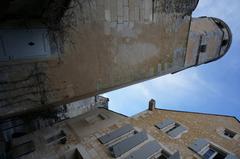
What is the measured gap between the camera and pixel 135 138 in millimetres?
7977

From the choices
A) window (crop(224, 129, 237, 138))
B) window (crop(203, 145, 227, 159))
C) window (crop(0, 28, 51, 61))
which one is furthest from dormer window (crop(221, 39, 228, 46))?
window (crop(0, 28, 51, 61))

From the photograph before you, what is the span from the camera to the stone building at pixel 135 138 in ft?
24.2

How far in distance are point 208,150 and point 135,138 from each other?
3491 mm

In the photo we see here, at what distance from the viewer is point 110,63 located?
4160 millimetres

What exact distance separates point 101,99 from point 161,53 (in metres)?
12.0

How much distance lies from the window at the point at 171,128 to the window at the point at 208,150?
851 mm

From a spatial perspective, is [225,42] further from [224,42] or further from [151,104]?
[151,104]

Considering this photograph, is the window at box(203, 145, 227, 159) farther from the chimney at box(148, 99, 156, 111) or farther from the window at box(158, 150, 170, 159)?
the chimney at box(148, 99, 156, 111)

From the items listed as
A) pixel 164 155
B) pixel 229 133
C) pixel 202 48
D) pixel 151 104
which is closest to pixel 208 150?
pixel 229 133

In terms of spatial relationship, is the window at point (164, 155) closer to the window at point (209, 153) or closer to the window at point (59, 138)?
the window at point (209, 153)

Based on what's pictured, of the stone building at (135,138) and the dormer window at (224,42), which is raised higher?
the dormer window at (224,42)

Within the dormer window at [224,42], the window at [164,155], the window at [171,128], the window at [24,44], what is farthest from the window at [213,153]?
the window at [24,44]

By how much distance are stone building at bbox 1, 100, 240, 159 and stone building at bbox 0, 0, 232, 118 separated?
403 centimetres

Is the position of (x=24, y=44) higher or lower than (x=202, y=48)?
higher
